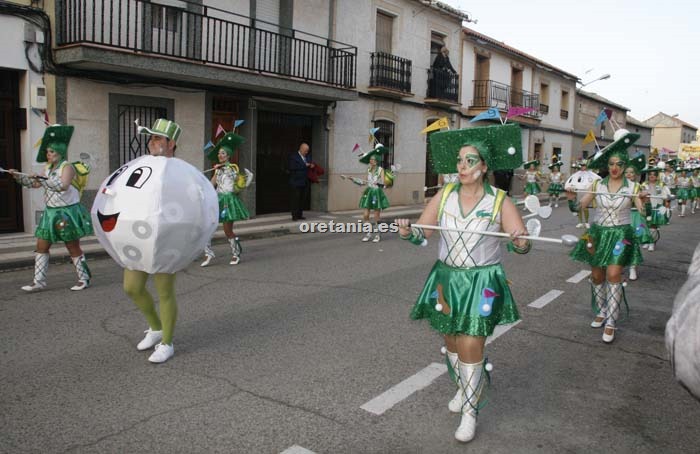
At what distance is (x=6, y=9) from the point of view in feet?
33.8

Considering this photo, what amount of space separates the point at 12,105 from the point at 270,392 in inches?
370

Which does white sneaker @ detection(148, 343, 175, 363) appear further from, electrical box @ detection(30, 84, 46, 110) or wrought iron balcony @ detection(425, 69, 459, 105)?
wrought iron balcony @ detection(425, 69, 459, 105)

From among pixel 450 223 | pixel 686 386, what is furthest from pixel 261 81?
pixel 686 386

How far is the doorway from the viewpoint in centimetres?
1088

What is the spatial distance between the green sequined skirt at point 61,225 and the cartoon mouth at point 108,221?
9.84 feet

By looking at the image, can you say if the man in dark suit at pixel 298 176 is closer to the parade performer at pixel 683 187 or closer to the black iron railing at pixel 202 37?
the black iron railing at pixel 202 37

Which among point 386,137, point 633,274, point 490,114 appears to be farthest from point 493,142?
point 386,137

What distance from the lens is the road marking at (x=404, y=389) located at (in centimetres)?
391

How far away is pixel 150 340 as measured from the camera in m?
4.98

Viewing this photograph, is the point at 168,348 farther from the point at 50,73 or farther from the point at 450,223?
the point at 50,73

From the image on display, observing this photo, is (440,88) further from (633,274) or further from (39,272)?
(39,272)

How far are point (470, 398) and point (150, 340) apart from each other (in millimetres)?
2760

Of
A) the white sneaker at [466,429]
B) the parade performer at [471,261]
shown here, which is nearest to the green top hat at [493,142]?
the parade performer at [471,261]

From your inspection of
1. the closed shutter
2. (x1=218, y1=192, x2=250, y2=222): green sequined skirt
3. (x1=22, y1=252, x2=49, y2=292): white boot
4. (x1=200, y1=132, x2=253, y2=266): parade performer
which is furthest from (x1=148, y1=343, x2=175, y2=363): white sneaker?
the closed shutter
